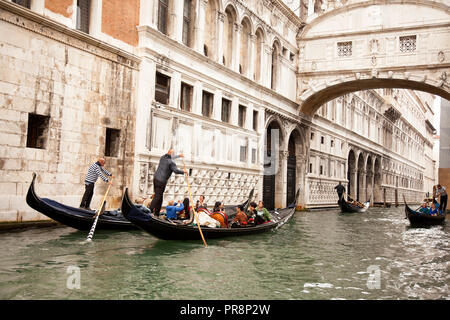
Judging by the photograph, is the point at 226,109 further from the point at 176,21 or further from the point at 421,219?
the point at 421,219

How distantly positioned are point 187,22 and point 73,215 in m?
7.17

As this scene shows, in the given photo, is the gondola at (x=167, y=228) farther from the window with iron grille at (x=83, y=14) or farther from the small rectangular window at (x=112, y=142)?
the window with iron grille at (x=83, y=14)

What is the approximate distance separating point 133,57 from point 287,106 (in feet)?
29.5

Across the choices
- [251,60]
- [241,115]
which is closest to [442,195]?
[241,115]

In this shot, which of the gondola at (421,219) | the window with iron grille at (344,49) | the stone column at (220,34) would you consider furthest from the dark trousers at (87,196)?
the window with iron grille at (344,49)

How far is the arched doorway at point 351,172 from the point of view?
86.3 feet

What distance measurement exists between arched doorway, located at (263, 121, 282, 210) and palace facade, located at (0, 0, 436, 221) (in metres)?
0.05

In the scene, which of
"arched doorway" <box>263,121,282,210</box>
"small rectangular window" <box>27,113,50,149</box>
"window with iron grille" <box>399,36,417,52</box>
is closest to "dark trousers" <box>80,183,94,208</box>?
"small rectangular window" <box>27,113,50,149</box>

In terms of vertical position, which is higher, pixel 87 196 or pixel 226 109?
pixel 226 109

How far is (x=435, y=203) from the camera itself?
44.9ft

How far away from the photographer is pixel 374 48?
17.0 metres

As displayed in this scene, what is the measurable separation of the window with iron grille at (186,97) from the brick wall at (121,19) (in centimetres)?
203

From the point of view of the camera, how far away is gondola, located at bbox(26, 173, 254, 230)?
709cm

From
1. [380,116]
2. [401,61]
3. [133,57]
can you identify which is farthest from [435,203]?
[380,116]
